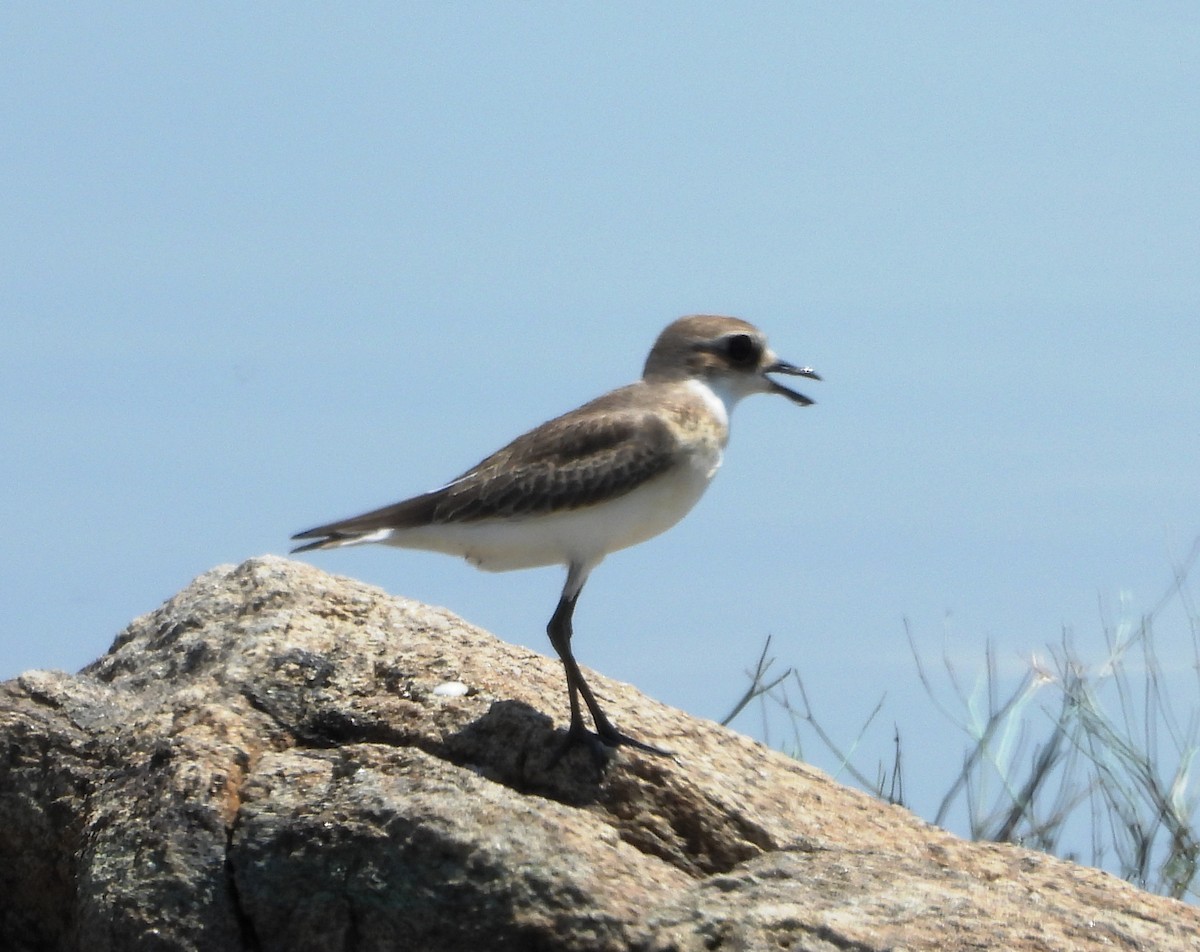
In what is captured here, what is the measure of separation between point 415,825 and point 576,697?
1322mm

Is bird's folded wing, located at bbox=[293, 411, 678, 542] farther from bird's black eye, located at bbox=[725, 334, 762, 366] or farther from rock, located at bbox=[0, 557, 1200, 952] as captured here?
bird's black eye, located at bbox=[725, 334, 762, 366]

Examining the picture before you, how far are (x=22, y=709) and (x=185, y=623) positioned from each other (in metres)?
0.87

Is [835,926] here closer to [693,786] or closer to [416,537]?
[693,786]

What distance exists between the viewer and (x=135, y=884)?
6.58 metres

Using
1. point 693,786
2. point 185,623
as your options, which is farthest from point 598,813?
point 185,623

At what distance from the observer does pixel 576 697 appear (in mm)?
7391

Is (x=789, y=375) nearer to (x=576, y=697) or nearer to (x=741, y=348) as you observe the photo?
(x=741, y=348)

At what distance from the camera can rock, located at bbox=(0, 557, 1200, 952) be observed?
20.2 ft

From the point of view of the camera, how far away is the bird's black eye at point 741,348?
29.1 ft

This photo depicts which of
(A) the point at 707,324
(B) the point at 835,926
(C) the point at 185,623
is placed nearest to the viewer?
(B) the point at 835,926

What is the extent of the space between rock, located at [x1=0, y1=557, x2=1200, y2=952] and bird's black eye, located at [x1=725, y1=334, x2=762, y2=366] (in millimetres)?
1902

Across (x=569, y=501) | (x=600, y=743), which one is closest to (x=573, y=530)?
(x=569, y=501)

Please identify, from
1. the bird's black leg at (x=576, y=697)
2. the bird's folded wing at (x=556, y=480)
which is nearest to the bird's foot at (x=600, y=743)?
the bird's black leg at (x=576, y=697)

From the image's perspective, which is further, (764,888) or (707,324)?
(707,324)
